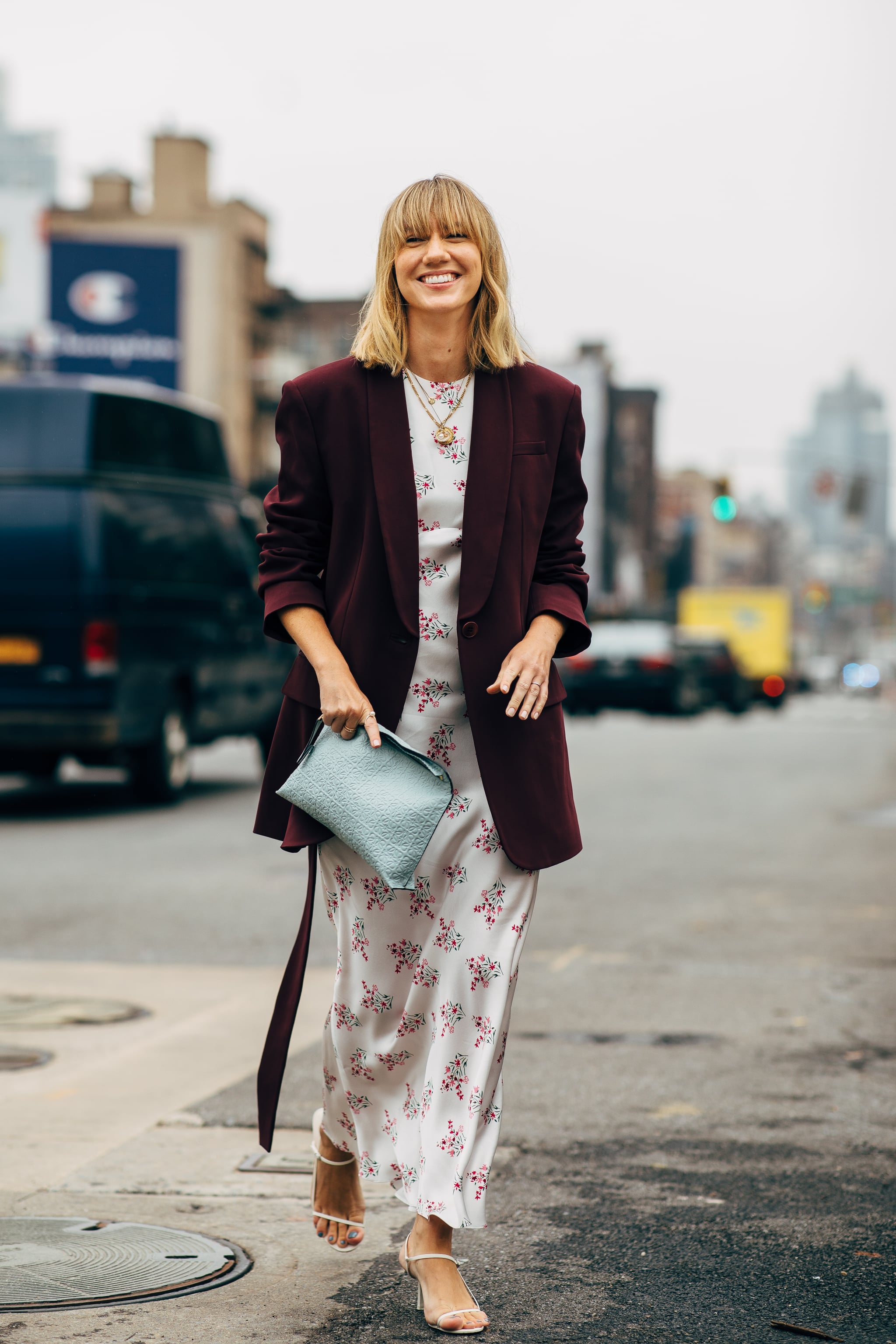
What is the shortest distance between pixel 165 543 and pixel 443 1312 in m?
9.49

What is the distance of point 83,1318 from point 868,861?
25.7ft

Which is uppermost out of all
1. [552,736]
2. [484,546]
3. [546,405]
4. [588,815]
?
[546,405]

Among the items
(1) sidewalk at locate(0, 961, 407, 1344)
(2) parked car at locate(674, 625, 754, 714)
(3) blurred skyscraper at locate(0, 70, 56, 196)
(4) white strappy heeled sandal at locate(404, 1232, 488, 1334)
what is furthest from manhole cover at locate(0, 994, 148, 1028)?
(3) blurred skyscraper at locate(0, 70, 56, 196)

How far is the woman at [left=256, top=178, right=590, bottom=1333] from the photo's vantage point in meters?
3.09

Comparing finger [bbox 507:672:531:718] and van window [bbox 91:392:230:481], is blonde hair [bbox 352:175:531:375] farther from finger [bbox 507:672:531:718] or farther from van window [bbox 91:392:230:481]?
van window [bbox 91:392:230:481]

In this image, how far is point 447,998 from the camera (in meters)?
3.10

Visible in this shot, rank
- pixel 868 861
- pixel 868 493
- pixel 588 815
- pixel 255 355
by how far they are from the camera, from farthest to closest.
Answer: pixel 255 355, pixel 868 493, pixel 588 815, pixel 868 861

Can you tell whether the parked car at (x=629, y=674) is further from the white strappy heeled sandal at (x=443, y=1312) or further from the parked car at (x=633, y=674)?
the white strappy heeled sandal at (x=443, y=1312)

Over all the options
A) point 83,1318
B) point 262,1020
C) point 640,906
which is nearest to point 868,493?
point 640,906

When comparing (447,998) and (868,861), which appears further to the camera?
(868,861)

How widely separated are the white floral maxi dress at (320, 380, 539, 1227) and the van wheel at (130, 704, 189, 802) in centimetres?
909

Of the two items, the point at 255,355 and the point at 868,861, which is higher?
the point at 255,355

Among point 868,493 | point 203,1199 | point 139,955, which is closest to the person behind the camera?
point 203,1199

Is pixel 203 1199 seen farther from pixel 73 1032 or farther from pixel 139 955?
pixel 139 955
